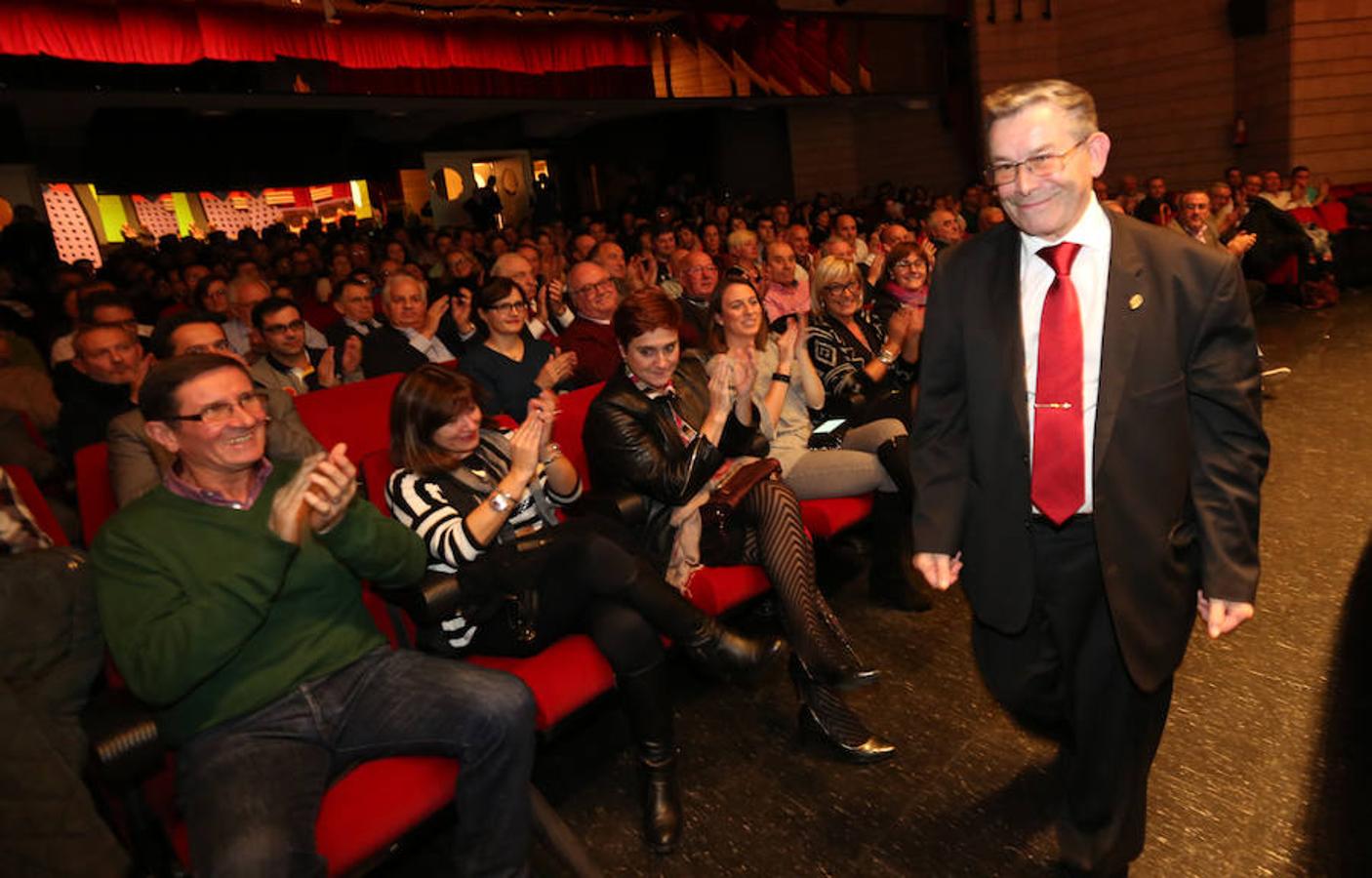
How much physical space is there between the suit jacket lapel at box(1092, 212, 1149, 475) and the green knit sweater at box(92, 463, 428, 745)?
1.41m

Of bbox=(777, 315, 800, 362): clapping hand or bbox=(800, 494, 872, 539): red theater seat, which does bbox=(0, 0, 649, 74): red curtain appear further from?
bbox=(800, 494, 872, 539): red theater seat

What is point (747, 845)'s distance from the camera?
1.86 m

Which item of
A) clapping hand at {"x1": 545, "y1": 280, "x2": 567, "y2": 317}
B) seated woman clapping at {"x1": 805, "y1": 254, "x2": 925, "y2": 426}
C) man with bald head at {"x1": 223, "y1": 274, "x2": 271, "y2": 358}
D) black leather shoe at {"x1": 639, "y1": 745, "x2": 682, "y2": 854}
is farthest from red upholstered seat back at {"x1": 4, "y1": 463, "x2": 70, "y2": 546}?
clapping hand at {"x1": 545, "y1": 280, "x2": 567, "y2": 317}

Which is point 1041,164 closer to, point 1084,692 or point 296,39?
point 1084,692

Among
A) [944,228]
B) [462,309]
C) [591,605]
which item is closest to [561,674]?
[591,605]

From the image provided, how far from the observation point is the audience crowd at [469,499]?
156 cm

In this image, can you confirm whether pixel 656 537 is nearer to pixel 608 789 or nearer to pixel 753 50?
pixel 608 789

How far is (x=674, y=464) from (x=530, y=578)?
58 cm

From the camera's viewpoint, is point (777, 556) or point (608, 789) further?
point (777, 556)

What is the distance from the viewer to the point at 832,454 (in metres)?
2.81

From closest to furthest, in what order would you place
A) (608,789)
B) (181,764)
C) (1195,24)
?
(181,764)
(608,789)
(1195,24)

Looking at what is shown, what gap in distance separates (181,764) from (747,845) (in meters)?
1.17

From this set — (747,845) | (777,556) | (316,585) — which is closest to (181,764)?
(316,585)

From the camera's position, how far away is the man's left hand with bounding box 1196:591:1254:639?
133 cm
